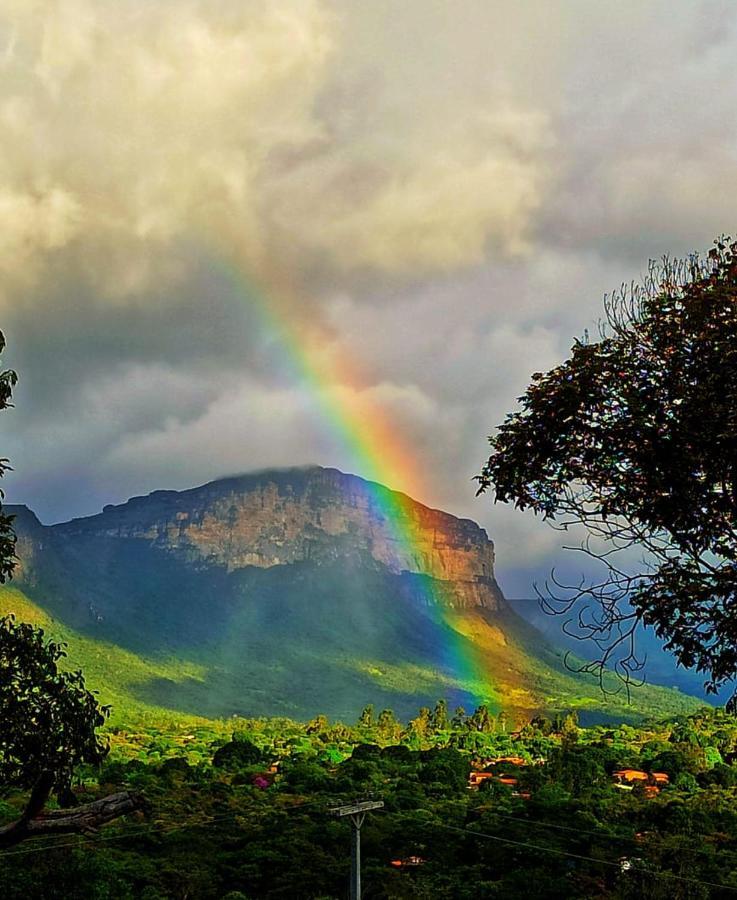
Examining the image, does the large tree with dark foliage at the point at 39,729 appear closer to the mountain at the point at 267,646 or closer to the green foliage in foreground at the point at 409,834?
the green foliage in foreground at the point at 409,834

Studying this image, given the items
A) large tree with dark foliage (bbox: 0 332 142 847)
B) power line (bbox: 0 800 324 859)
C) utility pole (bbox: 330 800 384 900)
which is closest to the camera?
large tree with dark foliage (bbox: 0 332 142 847)

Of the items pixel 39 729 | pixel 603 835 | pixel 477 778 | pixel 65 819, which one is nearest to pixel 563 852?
pixel 603 835

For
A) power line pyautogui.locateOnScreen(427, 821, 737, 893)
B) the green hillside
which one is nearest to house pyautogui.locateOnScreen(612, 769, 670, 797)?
power line pyautogui.locateOnScreen(427, 821, 737, 893)

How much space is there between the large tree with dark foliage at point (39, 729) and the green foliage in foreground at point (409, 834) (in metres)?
9.91

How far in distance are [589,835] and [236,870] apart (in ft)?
39.4

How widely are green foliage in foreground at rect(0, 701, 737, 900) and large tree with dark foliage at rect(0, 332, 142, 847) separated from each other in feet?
32.5

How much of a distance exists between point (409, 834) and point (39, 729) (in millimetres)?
23735

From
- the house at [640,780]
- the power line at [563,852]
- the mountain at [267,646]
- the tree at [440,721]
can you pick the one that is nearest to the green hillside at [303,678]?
the mountain at [267,646]

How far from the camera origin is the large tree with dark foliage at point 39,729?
1184 centimetres

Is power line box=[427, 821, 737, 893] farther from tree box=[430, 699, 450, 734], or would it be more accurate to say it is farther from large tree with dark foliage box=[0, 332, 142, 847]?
tree box=[430, 699, 450, 734]

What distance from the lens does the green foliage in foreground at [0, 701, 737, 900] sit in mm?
25922

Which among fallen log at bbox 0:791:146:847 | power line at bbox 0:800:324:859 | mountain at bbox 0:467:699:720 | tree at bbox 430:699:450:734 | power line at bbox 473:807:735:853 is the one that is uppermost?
mountain at bbox 0:467:699:720

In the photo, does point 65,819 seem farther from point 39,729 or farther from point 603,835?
point 603,835

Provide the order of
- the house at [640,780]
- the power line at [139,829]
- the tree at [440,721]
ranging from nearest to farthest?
the power line at [139,829]
the house at [640,780]
the tree at [440,721]
